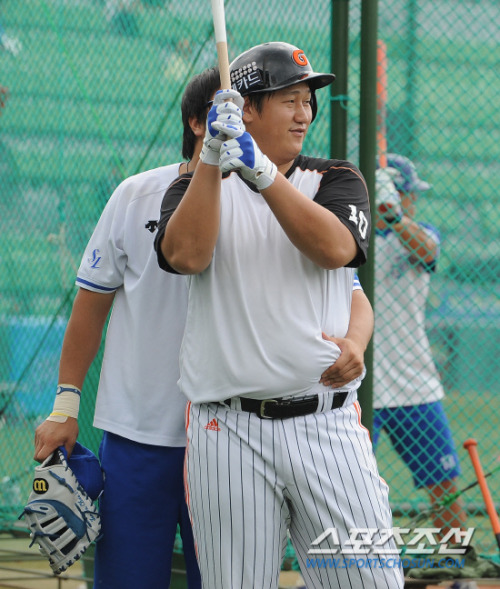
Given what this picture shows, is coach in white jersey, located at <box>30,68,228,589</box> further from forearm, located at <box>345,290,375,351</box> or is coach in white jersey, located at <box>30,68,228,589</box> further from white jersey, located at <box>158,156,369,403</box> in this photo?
forearm, located at <box>345,290,375,351</box>

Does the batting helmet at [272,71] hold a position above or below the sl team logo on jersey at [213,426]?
above

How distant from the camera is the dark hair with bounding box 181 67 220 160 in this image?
2520 mm

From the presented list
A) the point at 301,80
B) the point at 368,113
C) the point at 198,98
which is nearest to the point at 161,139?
the point at 368,113

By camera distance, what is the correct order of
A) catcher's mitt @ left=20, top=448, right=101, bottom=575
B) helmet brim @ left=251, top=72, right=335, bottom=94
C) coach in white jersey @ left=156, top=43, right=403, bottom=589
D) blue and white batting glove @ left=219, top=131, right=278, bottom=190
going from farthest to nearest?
1. catcher's mitt @ left=20, top=448, right=101, bottom=575
2. helmet brim @ left=251, top=72, right=335, bottom=94
3. coach in white jersey @ left=156, top=43, right=403, bottom=589
4. blue and white batting glove @ left=219, top=131, right=278, bottom=190

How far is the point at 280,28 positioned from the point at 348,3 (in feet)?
1.17

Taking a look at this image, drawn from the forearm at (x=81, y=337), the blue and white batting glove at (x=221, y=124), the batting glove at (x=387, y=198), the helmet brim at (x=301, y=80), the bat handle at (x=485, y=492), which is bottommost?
the bat handle at (x=485, y=492)

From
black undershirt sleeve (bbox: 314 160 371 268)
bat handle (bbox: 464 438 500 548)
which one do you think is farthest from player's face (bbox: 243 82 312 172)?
bat handle (bbox: 464 438 500 548)

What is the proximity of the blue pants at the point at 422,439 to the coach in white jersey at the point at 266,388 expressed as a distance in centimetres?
171

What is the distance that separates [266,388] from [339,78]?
4.75 feet

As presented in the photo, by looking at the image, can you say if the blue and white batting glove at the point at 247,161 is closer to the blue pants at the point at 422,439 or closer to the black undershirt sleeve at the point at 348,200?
the black undershirt sleeve at the point at 348,200

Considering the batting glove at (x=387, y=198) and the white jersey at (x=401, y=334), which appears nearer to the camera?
the batting glove at (x=387, y=198)

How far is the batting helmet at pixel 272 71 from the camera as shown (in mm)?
2166

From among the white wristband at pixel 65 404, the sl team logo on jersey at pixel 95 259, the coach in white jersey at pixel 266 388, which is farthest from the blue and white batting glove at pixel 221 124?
the white wristband at pixel 65 404

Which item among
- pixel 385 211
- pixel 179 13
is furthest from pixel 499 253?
pixel 179 13
